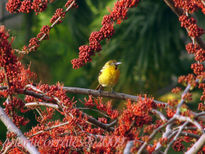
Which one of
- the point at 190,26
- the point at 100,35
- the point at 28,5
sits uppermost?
the point at 28,5

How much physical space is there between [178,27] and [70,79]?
118 inches

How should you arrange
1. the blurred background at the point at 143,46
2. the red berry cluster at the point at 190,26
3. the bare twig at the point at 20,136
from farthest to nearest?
the blurred background at the point at 143,46 → the red berry cluster at the point at 190,26 → the bare twig at the point at 20,136

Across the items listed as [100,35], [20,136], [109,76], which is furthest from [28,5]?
[109,76]

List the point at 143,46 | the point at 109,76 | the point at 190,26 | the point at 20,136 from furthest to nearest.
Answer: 1. the point at 143,46
2. the point at 109,76
3. the point at 190,26
4. the point at 20,136

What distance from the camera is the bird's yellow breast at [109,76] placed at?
157 inches

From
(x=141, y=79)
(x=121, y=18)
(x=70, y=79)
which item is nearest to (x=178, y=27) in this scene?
(x=141, y=79)

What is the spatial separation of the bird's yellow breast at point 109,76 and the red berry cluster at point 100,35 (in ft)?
6.54

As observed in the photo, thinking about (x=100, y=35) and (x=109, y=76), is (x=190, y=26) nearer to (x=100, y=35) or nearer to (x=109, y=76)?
(x=100, y=35)

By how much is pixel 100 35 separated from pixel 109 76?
2.11 m

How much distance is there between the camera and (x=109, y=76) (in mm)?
4043

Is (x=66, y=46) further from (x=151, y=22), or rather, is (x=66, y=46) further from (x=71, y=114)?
(x=71, y=114)

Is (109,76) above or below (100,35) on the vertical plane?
below

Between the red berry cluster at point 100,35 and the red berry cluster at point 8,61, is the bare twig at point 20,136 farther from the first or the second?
the red berry cluster at point 100,35

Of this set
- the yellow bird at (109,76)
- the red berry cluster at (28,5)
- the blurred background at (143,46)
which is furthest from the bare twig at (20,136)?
the blurred background at (143,46)
